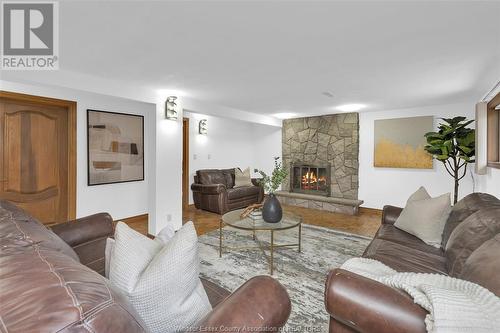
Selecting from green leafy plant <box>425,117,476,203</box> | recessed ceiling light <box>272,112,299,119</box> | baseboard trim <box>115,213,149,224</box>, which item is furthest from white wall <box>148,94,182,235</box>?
green leafy plant <box>425,117,476,203</box>

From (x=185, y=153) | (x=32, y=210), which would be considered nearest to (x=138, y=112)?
(x=185, y=153)

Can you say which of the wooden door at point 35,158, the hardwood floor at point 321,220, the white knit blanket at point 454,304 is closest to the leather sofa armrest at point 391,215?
the hardwood floor at point 321,220

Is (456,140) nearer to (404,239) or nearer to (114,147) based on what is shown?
(404,239)

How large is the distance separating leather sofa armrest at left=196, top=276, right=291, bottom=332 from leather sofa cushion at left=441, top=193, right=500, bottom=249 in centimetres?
179

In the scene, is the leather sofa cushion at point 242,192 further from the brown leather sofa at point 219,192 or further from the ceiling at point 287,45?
the ceiling at point 287,45

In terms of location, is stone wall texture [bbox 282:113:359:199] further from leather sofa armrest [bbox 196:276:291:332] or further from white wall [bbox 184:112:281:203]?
leather sofa armrest [bbox 196:276:291:332]

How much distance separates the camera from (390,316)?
3.04ft

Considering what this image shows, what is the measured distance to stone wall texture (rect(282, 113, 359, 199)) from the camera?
17.0 ft

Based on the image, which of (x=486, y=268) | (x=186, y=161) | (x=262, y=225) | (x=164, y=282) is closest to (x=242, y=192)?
(x=186, y=161)

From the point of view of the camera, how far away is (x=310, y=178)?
19.1 feet

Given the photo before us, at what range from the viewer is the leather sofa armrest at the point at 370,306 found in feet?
2.98

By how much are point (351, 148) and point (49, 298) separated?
536 centimetres

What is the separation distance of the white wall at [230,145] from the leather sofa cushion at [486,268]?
472cm

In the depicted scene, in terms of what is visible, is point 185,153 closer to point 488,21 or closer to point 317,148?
point 317,148
